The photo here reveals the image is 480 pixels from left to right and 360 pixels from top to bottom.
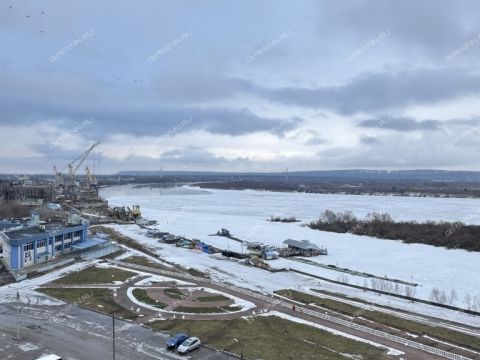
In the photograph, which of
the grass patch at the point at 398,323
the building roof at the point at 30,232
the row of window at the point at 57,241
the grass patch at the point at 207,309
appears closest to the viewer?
the grass patch at the point at 398,323

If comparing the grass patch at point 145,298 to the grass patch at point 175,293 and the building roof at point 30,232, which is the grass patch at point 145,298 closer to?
the grass patch at point 175,293

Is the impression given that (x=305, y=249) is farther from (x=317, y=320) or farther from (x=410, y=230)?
(x=317, y=320)

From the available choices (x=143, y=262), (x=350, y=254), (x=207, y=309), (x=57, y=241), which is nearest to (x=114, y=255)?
(x=143, y=262)

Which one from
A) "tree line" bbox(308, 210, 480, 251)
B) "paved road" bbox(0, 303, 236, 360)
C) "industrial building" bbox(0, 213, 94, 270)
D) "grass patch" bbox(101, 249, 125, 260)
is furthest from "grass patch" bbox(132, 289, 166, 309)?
"tree line" bbox(308, 210, 480, 251)

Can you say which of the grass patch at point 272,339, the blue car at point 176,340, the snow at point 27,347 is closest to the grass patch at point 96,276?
the grass patch at point 272,339

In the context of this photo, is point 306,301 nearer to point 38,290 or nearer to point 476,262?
point 38,290

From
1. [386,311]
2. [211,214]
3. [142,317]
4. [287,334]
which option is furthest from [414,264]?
[211,214]

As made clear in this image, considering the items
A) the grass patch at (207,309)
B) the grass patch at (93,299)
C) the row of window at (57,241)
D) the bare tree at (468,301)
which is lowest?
the bare tree at (468,301)
